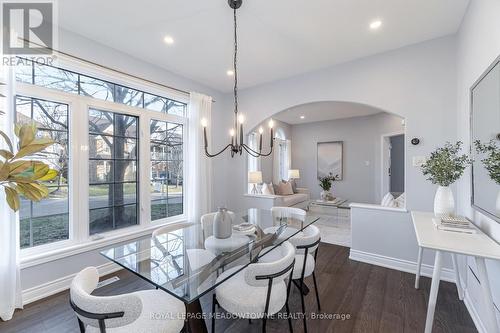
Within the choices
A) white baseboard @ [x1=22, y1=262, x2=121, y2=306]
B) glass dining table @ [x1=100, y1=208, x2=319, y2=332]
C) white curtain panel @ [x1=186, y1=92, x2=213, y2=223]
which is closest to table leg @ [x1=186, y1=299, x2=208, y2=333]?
glass dining table @ [x1=100, y1=208, x2=319, y2=332]

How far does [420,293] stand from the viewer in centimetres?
230

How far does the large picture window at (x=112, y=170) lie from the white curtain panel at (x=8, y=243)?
0.72 m

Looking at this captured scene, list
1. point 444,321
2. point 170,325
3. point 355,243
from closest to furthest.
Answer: point 170,325
point 444,321
point 355,243

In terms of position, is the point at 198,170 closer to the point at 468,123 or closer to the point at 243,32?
the point at 243,32

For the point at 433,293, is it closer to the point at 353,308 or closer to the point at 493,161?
the point at 353,308

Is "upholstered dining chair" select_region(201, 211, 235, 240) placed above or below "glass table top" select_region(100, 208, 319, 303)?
above

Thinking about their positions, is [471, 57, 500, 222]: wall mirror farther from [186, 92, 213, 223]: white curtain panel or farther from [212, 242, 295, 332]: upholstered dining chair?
[186, 92, 213, 223]: white curtain panel

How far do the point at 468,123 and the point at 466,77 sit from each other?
47 cm

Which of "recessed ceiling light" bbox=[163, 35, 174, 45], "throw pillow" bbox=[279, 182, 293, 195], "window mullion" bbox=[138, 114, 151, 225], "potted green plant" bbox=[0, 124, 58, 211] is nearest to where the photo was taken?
"potted green plant" bbox=[0, 124, 58, 211]

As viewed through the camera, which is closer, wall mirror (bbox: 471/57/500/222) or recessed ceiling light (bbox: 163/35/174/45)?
wall mirror (bbox: 471/57/500/222)

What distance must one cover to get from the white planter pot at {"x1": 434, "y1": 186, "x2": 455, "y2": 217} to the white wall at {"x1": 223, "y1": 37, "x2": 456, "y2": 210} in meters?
0.80

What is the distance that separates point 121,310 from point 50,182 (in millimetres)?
2175

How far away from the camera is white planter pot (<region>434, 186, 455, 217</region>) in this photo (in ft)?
6.46

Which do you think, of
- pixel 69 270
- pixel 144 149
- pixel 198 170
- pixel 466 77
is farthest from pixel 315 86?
pixel 69 270
